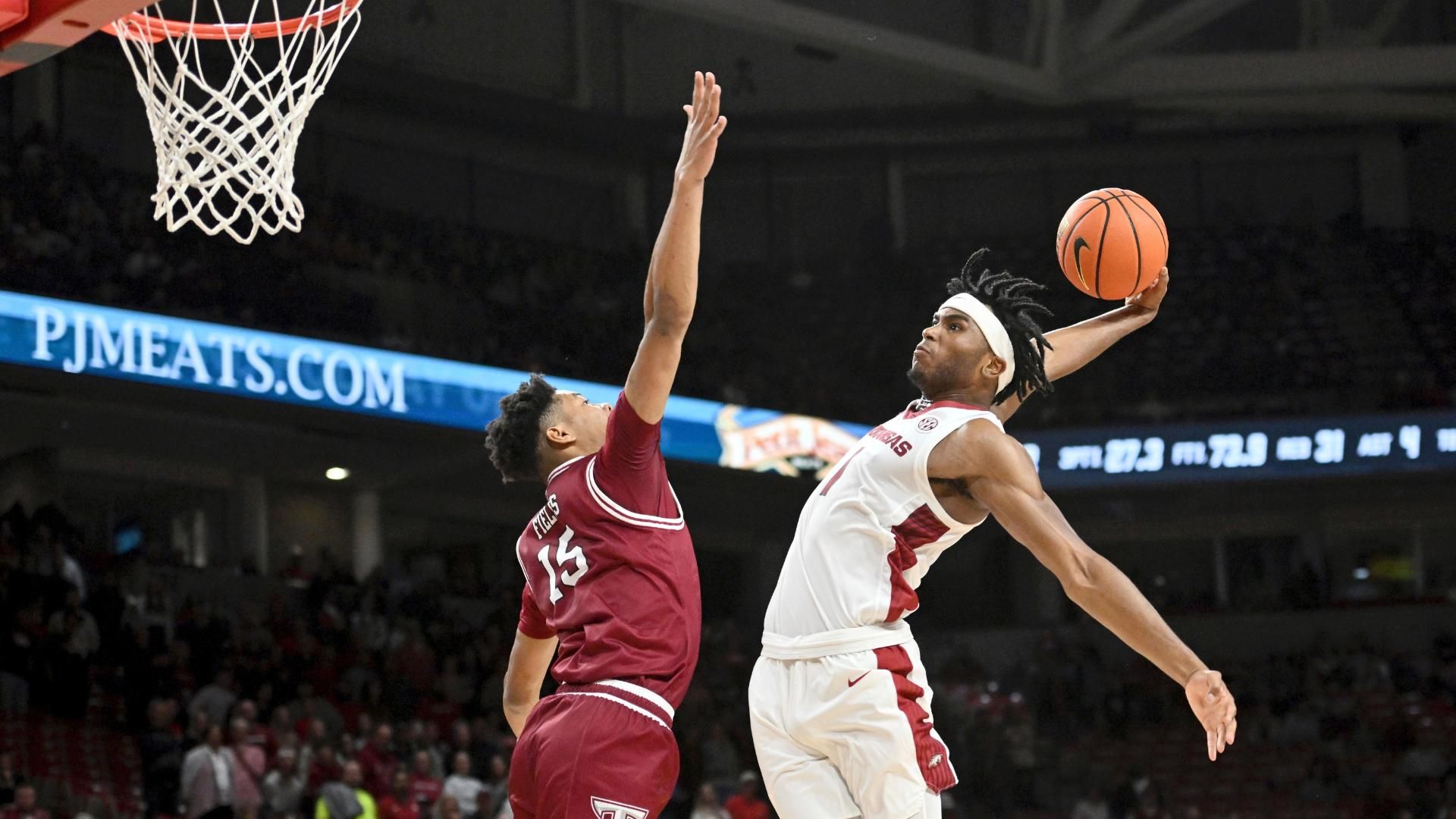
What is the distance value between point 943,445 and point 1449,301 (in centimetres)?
1865

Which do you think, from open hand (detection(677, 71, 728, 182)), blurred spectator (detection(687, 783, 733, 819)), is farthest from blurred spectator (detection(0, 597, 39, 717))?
open hand (detection(677, 71, 728, 182))

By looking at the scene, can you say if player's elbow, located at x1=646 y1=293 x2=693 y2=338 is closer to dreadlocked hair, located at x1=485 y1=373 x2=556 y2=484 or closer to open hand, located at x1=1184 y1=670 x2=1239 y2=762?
dreadlocked hair, located at x1=485 y1=373 x2=556 y2=484

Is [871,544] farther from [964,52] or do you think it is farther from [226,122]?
[964,52]

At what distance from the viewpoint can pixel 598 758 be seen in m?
3.59

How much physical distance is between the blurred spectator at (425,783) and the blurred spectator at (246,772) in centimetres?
102

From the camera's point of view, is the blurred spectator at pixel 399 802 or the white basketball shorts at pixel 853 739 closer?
the white basketball shorts at pixel 853 739

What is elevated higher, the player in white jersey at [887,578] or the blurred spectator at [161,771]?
the player in white jersey at [887,578]

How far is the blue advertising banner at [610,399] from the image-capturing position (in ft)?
40.9

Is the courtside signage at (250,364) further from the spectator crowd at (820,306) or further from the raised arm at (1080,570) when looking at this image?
the raised arm at (1080,570)

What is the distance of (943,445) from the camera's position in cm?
371

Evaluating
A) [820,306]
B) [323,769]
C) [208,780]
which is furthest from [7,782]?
[820,306]

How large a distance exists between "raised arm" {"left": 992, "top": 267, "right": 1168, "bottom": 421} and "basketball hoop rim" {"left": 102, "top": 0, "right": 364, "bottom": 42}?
248 centimetres

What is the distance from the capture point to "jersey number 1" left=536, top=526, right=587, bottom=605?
3.75m

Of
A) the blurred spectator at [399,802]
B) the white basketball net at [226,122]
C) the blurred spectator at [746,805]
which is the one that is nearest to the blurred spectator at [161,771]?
the blurred spectator at [399,802]
